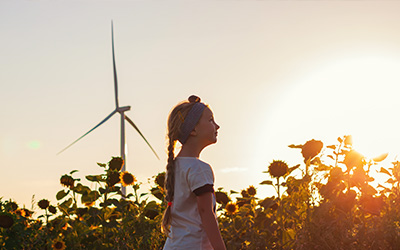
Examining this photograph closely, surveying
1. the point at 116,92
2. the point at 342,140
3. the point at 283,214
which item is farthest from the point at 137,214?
the point at 116,92

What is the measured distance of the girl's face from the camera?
13.6 ft

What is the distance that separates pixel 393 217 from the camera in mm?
5082

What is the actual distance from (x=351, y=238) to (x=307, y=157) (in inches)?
34.8

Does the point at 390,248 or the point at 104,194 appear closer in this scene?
the point at 390,248

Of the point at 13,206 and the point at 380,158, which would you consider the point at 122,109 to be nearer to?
the point at 13,206

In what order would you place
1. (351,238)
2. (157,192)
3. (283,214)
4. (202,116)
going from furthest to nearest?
(157,192) < (283,214) < (351,238) < (202,116)

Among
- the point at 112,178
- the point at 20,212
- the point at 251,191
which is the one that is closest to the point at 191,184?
the point at 251,191

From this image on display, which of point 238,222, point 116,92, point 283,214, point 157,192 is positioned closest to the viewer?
point 283,214

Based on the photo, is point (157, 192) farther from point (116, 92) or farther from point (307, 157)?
point (116, 92)

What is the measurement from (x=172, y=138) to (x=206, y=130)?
27cm

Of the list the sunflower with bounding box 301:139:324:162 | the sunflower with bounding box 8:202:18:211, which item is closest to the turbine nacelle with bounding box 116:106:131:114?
the sunflower with bounding box 8:202:18:211

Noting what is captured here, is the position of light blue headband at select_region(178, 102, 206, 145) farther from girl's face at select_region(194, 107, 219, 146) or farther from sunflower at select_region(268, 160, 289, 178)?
sunflower at select_region(268, 160, 289, 178)

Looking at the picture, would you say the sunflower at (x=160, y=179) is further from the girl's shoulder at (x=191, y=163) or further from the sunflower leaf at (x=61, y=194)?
the girl's shoulder at (x=191, y=163)

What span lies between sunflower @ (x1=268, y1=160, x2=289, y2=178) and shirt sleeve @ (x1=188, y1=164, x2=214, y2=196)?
1864 millimetres
